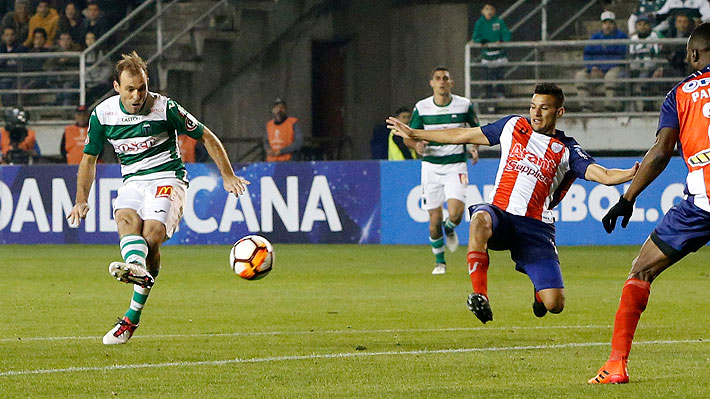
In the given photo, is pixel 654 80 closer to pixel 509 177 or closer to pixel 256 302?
pixel 256 302

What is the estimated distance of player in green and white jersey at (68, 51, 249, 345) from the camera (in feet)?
27.9

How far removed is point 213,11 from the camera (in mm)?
25438

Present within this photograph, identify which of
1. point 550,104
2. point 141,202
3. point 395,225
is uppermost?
point 550,104

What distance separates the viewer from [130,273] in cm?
784

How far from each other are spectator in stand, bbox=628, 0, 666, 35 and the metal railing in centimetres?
40

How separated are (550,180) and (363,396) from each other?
2.91m

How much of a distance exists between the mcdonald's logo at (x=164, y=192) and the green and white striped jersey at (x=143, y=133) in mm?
101

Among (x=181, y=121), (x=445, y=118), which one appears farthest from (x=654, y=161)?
(x=445, y=118)

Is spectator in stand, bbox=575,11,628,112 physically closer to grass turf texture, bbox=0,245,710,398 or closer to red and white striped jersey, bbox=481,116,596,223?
grass turf texture, bbox=0,245,710,398

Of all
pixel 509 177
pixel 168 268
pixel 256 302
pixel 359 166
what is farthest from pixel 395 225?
pixel 509 177

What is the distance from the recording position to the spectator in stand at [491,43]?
73.2ft

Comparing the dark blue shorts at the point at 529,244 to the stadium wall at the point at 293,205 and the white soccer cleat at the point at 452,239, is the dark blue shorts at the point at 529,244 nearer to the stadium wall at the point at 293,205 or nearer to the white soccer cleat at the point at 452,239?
the white soccer cleat at the point at 452,239

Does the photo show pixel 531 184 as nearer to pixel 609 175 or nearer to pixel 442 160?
pixel 609 175

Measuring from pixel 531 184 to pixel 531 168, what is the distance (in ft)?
0.35
